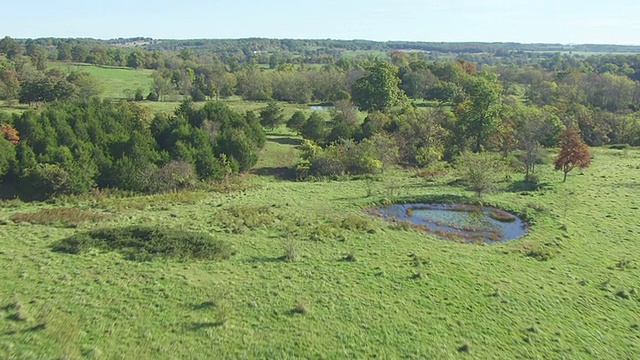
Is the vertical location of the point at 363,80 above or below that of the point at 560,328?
above

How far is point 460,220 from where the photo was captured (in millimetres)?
35344

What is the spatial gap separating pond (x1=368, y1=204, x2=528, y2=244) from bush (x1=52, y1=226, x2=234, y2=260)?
14.2 metres

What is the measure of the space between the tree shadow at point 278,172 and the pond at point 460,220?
49.4 ft

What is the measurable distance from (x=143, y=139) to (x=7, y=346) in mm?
30928

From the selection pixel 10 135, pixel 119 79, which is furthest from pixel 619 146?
pixel 119 79

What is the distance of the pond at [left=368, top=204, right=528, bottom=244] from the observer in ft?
105

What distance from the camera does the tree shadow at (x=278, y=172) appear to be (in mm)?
49969

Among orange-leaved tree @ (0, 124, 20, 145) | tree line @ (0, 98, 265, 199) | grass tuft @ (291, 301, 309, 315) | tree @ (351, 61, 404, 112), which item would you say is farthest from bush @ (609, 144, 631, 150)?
orange-leaved tree @ (0, 124, 20, 145)

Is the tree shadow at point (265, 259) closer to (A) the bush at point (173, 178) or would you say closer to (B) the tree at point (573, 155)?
(A) the bush at point (173, 178)

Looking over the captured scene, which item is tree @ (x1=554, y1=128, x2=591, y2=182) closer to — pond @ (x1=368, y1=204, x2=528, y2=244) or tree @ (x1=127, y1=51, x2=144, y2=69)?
pond @ (x1=368, y1=204, x2=528, y2=244)

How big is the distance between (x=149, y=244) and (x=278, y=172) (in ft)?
85.7

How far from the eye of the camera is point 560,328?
19797mm

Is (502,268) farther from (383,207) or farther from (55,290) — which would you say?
(55,290)

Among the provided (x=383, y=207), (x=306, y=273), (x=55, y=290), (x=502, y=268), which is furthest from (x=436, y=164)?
(x=55, y=290)
